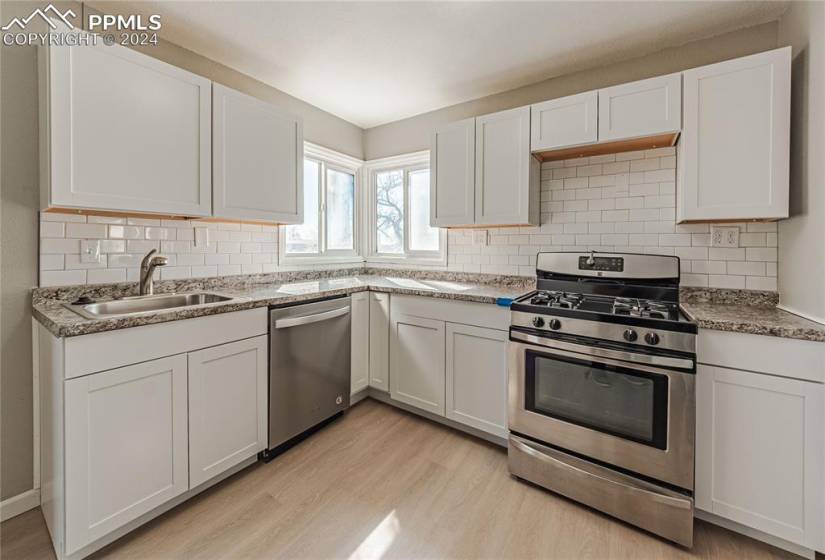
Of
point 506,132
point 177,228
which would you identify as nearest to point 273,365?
point 177,228

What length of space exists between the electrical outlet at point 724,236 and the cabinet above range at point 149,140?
2.70 metres

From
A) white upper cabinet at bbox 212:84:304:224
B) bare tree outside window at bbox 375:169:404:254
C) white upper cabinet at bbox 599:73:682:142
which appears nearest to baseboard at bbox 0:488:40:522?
white upper cabinet at bbox 212:84:304:224

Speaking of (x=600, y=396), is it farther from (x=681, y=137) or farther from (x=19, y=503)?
(x=19, y=503)

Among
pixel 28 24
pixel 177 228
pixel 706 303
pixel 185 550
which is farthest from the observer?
pixel 177 228

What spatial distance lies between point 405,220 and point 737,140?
7.86ft

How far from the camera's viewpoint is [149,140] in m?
1.77

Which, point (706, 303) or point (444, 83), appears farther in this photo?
point (444, 83)

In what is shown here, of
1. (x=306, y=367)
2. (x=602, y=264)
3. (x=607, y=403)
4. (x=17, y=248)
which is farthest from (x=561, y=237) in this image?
(x=17, y=248)

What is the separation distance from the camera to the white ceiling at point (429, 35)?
183cm

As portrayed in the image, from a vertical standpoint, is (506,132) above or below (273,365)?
above

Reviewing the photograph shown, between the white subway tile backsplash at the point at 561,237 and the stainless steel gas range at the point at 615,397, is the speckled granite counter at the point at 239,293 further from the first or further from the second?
the stainless steel gas range at the point at 615,397

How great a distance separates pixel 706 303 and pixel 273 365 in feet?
8.28

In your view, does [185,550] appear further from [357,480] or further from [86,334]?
[86,334]

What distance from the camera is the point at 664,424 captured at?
5.13 ft
